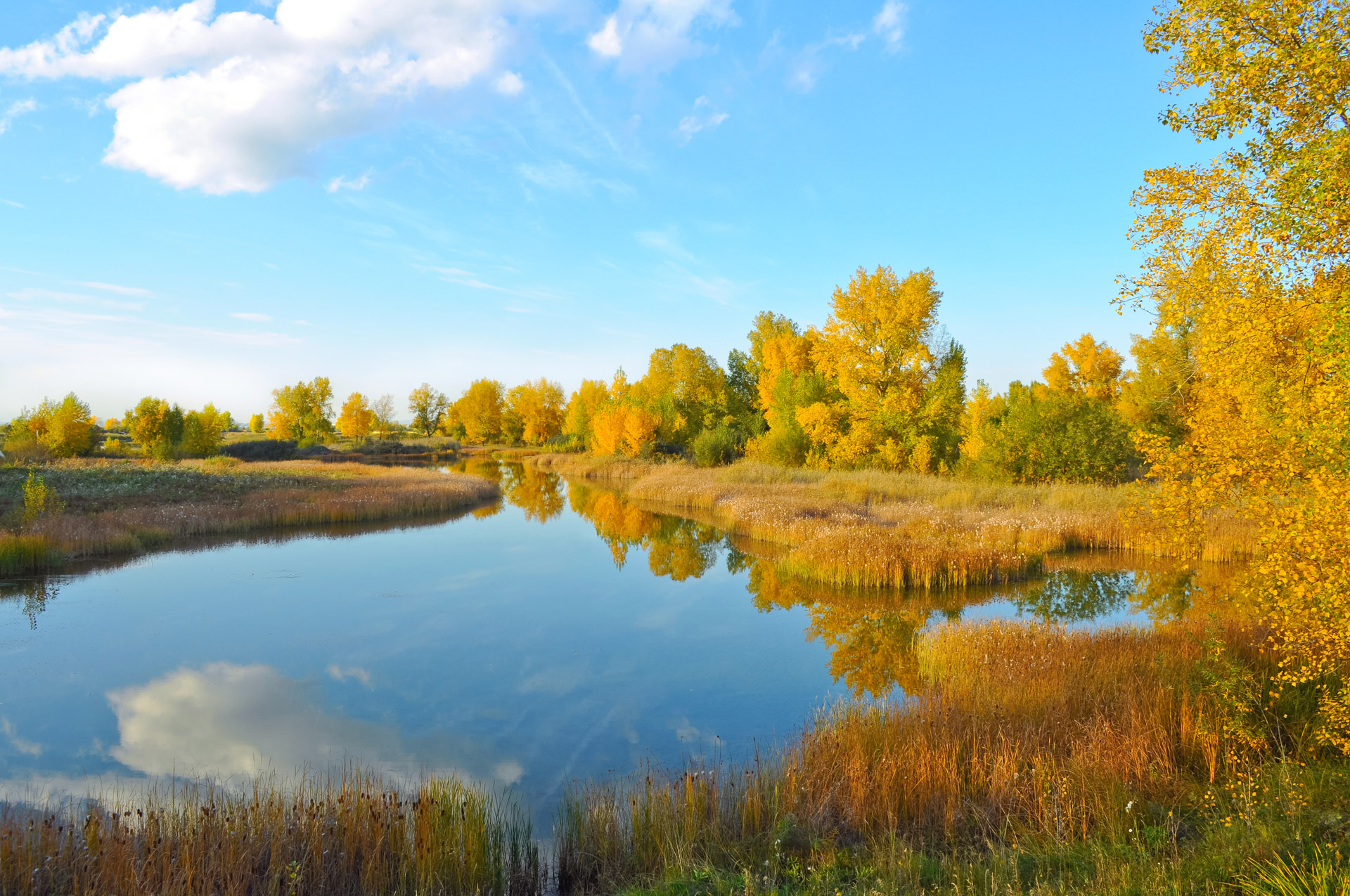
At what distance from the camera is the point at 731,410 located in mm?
54125

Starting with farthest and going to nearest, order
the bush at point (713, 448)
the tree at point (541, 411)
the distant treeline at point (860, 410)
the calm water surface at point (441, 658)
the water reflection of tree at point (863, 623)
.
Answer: the tree at point (541, 411)
the bush at point (713, 448)
the distant treeline at point (860, 410)
the water reflection of tree at point (863, 623)
the calm water surface at point (441, 658)

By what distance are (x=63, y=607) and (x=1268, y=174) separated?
20.7 meters

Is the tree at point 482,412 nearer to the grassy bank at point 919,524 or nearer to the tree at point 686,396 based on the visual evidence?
the tree at point 686,396

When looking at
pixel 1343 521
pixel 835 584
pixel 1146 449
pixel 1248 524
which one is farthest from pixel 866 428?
pixel 1343 521

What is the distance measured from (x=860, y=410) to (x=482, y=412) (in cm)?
6639

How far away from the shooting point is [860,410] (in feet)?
114

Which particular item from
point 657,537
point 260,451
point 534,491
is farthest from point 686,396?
point 260,451

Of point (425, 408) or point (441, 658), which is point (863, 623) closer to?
point (441, 658)

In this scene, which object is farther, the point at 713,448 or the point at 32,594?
the point at 713,448

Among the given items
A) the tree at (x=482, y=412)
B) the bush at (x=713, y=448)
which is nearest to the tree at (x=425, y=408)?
the tree at (x=482, y=412)

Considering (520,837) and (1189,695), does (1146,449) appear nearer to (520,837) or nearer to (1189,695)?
(1189,695)

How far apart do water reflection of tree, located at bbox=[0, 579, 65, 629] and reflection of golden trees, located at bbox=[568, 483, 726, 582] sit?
13.2 metres

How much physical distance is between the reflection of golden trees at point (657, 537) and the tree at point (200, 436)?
115 feet

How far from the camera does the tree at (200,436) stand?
5247 centimetres
